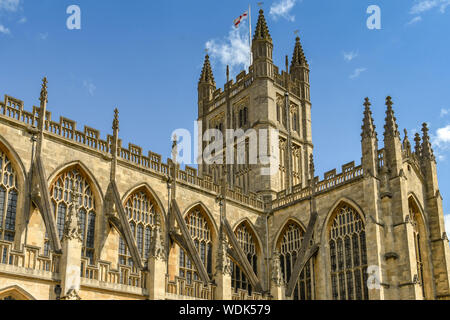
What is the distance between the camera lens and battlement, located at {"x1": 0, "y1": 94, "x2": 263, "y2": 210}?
22.8 m

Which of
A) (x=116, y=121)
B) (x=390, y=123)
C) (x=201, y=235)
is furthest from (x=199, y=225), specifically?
(x=390, y=123)

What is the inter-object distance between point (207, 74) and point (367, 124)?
19.7 metres

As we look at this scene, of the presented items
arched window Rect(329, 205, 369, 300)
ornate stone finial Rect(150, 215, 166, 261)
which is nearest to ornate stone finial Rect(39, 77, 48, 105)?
ornate stone finial Rect(150, 215, 166, 261)

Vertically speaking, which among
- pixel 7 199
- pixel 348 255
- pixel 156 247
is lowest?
pixel 156 247

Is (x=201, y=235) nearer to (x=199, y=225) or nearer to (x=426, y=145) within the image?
(x=199, y=225)

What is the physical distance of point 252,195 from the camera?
33.3m

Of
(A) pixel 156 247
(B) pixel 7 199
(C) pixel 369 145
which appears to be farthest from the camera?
(C) pixel 369 145

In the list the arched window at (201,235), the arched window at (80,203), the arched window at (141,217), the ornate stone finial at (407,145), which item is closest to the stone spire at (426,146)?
the ornate stone finial at (407,145)

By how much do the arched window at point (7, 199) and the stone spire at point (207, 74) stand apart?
25011 millimetres

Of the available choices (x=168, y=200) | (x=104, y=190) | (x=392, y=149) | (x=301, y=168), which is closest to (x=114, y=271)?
(x=104, y=190)

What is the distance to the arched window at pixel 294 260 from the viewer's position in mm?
29234

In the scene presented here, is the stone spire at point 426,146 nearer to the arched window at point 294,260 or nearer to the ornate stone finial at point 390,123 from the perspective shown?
the ornate stone finial at point 390,123

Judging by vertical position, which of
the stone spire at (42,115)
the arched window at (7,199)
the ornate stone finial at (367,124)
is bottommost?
the arched window at (7,199)

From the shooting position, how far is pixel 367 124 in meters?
28.6
